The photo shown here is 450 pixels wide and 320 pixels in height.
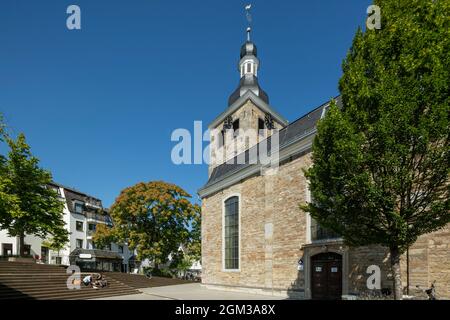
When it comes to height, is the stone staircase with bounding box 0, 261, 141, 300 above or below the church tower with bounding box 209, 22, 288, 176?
below

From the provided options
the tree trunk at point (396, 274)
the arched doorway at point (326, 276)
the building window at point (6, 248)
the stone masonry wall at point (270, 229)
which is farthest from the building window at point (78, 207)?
the tree trunk at point (396, 274)

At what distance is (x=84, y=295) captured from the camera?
19188 millimetres

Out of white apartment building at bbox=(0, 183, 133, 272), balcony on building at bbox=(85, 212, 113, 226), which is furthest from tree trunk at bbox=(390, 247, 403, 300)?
balcony on building at bbox=(85, 212, 113, 226)

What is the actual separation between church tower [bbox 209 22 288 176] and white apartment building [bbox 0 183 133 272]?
1833 cm

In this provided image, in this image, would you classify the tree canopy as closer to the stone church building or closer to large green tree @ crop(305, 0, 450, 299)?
the stone church building

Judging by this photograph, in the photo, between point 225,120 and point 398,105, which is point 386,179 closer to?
point 398,105

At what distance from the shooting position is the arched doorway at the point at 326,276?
15242 mm

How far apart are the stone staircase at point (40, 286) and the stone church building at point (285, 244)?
24.4 ft

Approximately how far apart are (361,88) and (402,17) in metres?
2.21

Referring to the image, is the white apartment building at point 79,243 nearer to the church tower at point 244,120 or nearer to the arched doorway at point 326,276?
the church tower at point 244,120

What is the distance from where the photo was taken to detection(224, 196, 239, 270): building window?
77.8 ft

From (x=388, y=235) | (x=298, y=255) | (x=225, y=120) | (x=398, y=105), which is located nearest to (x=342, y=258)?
(x=298, y=255)
